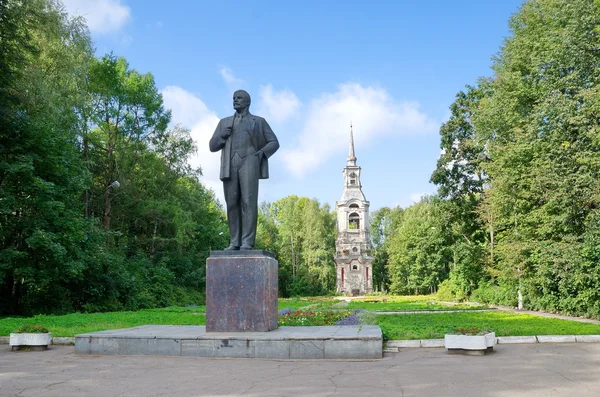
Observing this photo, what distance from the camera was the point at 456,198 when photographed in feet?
101

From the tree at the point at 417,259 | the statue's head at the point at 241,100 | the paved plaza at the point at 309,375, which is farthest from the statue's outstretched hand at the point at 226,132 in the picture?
the tree at the point at 417,259

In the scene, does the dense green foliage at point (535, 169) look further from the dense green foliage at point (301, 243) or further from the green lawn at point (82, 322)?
the dense green foliage at point (301, 243)

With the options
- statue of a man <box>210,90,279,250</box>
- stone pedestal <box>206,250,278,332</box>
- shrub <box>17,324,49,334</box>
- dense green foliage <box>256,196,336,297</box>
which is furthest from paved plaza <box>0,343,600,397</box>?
dense green foliage <box>256,196,336,297</box>

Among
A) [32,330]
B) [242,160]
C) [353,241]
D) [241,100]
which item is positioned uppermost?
[353,241]

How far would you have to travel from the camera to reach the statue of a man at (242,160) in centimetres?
977

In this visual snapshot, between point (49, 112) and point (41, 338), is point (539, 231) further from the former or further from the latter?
point (49, 112)

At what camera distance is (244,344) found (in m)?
8.04

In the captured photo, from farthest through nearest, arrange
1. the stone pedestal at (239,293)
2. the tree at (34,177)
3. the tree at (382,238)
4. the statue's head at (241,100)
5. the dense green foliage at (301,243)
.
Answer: the tree at (382,238)
the dense green foliage at (301,243)
the tree at (34,177)
the statue's head at (241,100)
the stone pedestal at (239,293)

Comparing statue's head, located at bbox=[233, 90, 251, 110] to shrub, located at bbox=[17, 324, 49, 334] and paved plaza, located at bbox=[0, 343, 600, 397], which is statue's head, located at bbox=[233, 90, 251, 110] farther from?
shrub, located at bbox=[17, 324, 49, 334]

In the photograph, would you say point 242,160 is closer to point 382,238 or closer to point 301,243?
point 301,243

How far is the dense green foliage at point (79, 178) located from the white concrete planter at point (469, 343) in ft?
45.9

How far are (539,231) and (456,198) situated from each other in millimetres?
11616

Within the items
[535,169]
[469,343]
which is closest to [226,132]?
[469,343]

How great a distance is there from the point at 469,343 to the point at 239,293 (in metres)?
3.83
